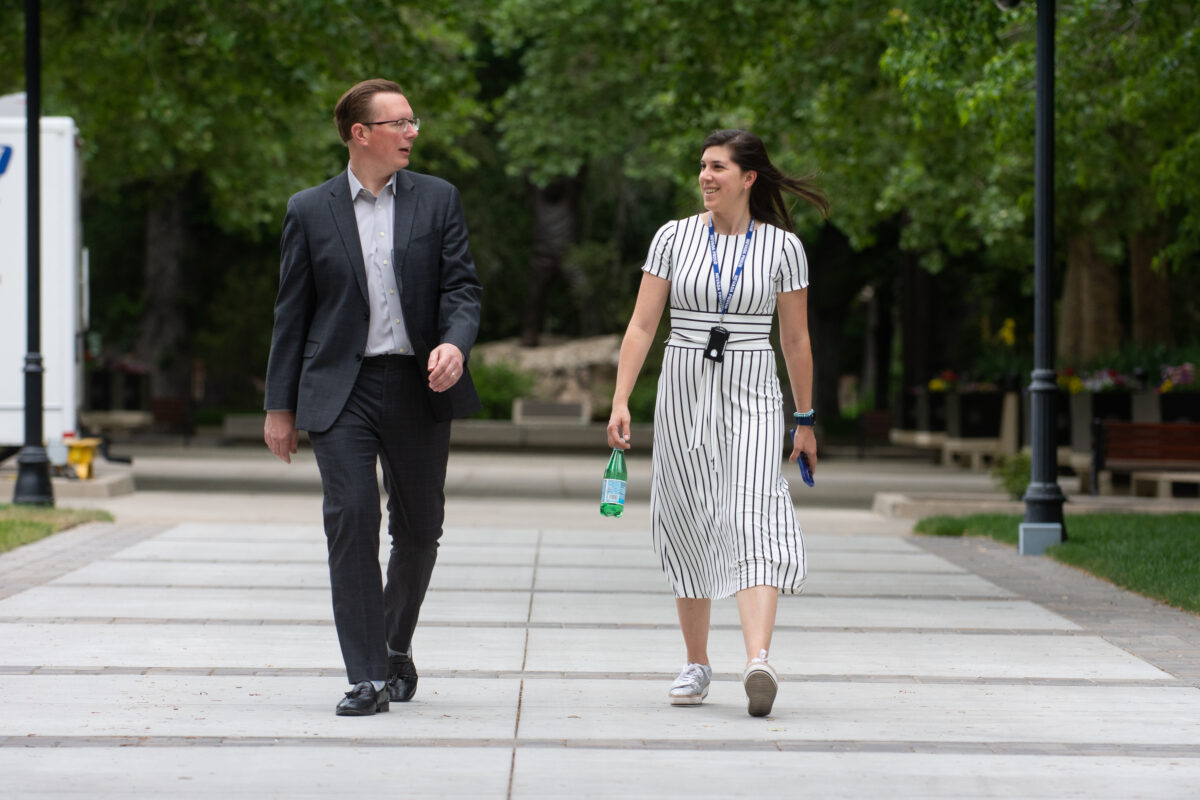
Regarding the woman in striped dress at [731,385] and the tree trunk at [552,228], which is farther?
the tree trunk at [552,228]

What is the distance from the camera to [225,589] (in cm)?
883

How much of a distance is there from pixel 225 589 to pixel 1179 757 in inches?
210

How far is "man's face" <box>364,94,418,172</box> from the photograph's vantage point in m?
5.32

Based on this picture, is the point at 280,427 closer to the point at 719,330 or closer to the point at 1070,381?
the point at 719,330

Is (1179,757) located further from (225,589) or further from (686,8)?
(686,8)

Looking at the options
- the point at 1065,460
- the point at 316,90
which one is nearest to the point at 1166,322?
the point at 1065,460

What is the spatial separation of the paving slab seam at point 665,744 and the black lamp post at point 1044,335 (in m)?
6.44

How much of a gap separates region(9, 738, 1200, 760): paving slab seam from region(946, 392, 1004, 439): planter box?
21698mm

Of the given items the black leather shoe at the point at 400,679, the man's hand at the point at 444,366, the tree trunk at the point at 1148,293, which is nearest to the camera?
the man's hand at the point at 444,366

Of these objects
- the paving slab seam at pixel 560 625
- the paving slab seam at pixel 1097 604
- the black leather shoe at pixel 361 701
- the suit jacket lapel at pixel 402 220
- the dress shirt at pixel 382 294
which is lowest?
the paving slab seam at pixel 1097 604

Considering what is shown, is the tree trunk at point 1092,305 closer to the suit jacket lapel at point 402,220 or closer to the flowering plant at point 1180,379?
the flowering plant at point 1180,379

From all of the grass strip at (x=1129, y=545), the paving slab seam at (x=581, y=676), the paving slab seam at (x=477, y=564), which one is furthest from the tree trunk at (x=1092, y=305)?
the paving slab seam at (x=581, y=676)

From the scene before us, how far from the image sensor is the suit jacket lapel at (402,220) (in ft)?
17.4

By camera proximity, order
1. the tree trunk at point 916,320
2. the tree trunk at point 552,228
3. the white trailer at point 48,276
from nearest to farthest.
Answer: the white trailer at point 48,276 → the tree trunk at point 916,320 → the tree trunk at point 552,228
